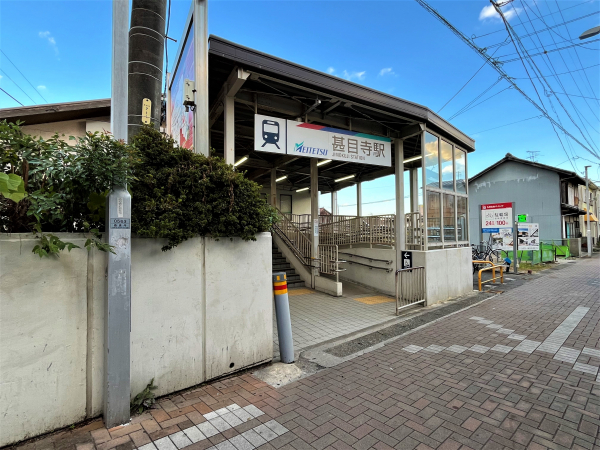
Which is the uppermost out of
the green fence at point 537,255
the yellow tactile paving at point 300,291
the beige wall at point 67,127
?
the beige wall at point 67,127

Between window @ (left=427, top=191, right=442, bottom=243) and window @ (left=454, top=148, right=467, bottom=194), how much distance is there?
1.63 metres

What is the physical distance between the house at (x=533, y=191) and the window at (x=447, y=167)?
17554mm

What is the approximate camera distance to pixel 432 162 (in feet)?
28.0

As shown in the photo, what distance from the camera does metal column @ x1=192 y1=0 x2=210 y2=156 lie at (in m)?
4.23

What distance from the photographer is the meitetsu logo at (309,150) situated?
639cm

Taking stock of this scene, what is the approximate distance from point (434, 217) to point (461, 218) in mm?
1862

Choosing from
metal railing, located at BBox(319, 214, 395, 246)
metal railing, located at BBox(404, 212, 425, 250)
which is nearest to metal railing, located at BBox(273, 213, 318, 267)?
metal railing, located at BBox(319, 214, 395, 246)

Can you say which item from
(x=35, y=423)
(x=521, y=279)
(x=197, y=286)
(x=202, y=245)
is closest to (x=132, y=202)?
(x=202, y=245)

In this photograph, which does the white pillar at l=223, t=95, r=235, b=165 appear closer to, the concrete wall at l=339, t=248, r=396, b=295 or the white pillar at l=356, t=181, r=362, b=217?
the concrete wall at l=339, t=248, r=396, b=295

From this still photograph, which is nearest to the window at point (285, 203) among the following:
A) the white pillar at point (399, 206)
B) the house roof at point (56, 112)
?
the white pillar at point (399, 206)

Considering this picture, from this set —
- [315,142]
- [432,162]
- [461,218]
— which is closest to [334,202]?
[461,218]

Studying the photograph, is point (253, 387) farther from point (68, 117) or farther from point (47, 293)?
point (68, 117)

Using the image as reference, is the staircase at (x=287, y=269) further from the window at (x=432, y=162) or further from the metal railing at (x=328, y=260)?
the window at (x=432, y=162)

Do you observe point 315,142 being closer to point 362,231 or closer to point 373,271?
point 362,231
